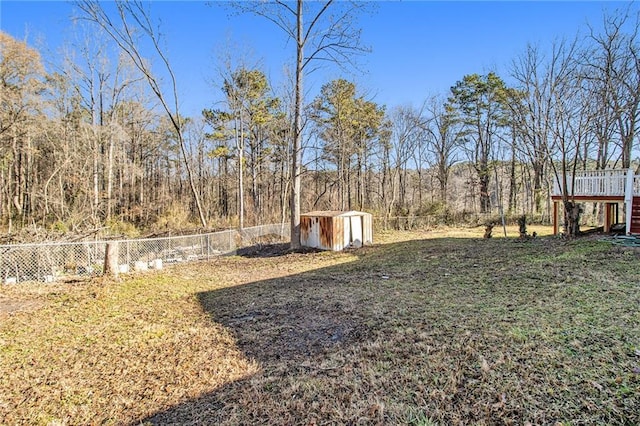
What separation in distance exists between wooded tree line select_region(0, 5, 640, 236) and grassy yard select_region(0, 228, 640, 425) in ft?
22.8

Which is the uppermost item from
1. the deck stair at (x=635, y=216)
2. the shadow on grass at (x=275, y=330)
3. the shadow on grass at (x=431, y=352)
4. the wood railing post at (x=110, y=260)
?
the deck stair at (x=635, y=216)

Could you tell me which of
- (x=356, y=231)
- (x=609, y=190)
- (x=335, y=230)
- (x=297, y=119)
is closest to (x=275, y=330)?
(x=335, y=230)

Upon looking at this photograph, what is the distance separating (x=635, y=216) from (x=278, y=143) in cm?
1738

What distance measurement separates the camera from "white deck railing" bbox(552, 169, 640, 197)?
9.35 m

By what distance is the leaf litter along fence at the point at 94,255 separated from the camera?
6845mm

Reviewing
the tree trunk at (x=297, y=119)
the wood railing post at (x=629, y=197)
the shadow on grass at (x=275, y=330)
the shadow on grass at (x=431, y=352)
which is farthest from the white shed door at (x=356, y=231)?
the wood railing post at (x=629, y=197)

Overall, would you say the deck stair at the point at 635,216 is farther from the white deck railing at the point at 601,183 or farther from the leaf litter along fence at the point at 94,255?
the leaf litter along fence at the point at 94,255

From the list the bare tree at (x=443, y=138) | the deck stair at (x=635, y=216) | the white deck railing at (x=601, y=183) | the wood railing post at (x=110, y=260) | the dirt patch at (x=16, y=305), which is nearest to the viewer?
the dirt patch at (x=16, y=305)

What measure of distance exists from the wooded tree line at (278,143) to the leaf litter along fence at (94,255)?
3113 mm

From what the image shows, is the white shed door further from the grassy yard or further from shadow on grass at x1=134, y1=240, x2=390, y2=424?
the grassy yard

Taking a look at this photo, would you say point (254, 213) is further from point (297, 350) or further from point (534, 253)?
point (297, 350)

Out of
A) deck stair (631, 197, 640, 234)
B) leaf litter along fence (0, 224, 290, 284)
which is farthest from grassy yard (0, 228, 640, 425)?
deck stair (631, 197, 640, 234)

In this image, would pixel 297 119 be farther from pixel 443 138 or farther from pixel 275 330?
pixel 443 138

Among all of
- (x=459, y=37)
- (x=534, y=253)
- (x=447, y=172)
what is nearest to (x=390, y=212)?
(x=447, y=172)
